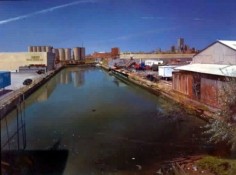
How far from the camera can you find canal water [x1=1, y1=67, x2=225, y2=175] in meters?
2.70

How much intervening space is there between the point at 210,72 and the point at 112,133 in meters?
1.21

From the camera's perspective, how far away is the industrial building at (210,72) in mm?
3383

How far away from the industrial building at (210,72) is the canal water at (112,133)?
0.31 meters

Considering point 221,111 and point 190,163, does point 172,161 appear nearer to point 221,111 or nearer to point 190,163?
point 190,163

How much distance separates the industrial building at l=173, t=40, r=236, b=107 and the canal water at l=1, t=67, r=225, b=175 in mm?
315

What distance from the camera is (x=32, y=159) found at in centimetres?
245

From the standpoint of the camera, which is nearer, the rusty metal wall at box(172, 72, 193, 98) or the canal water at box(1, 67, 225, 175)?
the canal water at box(1, 67, 225, 175)

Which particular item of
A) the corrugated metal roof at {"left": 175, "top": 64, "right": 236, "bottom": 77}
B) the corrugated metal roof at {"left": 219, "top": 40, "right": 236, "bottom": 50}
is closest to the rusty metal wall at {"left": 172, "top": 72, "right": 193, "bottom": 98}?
the corrugated metal roof at {"left": 175, "top": 64, "right": 236, "bottom": 77}

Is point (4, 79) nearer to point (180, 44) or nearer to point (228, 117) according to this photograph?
point (180, 44)

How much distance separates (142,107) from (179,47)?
86.8 inches

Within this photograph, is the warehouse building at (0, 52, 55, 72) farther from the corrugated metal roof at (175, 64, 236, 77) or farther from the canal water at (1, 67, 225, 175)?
the corrugated metal roof at (175, 64, 236, 77)

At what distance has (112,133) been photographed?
3578 mm

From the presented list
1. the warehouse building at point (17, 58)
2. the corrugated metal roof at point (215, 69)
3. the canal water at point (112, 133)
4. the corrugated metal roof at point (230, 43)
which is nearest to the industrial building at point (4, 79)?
the warehouse building at point (17, 58)

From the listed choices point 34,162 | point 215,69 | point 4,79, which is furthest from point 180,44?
point 4,79
